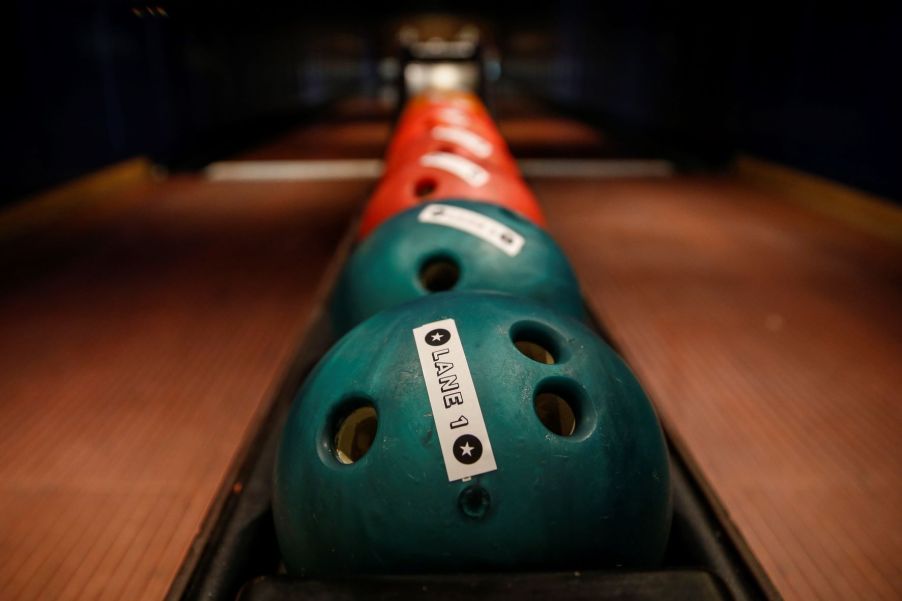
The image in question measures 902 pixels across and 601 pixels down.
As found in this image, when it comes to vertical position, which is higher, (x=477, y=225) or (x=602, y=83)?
(x=477, y=225)

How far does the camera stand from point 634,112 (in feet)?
27.2

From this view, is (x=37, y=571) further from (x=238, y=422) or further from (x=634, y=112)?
(x=634, y=112)

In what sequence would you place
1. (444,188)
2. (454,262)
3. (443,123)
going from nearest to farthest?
1. (454,262)
2. (444,188)
3. (443,123)

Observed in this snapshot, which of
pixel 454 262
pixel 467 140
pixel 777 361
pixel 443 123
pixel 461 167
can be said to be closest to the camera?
pixel 454 262

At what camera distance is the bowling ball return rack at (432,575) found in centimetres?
77

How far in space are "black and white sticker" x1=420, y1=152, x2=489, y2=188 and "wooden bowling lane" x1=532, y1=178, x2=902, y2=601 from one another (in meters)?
0.53

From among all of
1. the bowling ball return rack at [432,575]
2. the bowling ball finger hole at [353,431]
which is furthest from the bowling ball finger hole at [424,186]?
the bowling ball finger hole at [353,431]

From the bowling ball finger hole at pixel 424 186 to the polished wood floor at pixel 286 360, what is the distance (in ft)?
1.78

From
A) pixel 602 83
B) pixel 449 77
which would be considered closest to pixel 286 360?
pixel 602 83

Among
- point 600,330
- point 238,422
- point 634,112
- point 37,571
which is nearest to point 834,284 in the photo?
point 600,330

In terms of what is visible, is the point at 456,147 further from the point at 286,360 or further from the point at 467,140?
the point at 286,360

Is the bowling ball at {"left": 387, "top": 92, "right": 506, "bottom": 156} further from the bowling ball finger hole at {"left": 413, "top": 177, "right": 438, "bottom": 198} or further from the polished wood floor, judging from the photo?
the bowling ball finger hole at {"left": 413, "top": 177, "right": 438, "bottom": 198}

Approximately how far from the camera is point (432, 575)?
0.79 m

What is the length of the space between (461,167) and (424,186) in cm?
12
